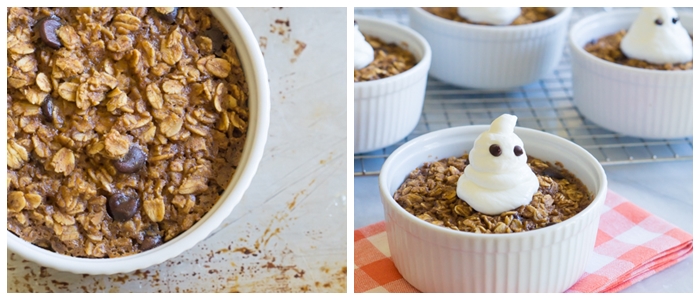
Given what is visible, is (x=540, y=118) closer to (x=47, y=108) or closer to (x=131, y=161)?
(x=131, y=161)

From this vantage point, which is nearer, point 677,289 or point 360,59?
point 677,289

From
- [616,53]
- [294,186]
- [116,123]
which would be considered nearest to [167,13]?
[116,123]

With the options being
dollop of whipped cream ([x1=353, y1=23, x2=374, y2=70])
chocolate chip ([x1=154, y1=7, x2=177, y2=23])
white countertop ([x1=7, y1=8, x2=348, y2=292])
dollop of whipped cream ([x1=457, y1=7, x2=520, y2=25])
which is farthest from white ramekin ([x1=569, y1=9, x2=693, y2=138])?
chocolate chip ([x1=154, y1=7, x2=177, y2=23])

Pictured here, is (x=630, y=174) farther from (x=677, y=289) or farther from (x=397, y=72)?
(x=397, y=72)

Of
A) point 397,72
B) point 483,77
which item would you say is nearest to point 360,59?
point 397,72
